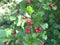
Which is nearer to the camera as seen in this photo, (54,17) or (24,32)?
(24,32)

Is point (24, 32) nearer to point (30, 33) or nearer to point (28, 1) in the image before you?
point (30, 33)

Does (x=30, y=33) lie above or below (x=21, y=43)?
above

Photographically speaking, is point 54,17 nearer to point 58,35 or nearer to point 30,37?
point 58,35

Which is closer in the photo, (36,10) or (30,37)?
(30,37)

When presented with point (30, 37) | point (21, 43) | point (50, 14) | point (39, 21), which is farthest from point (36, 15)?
point (50, 14)

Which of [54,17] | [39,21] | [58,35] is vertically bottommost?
[58,35]

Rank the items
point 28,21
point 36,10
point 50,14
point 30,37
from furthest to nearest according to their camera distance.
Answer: point 50,14
point 36,10
point 30,37
point 28,21

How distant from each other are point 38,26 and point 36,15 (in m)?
0.17

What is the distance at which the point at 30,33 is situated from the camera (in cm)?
241

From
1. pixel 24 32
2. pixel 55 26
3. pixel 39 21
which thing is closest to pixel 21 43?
pixel 24 32

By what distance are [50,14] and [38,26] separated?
693 mm

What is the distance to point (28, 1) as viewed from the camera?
2553 mm

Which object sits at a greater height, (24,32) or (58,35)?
(24,32)

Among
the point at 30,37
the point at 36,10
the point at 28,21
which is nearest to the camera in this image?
the point at 28,21
